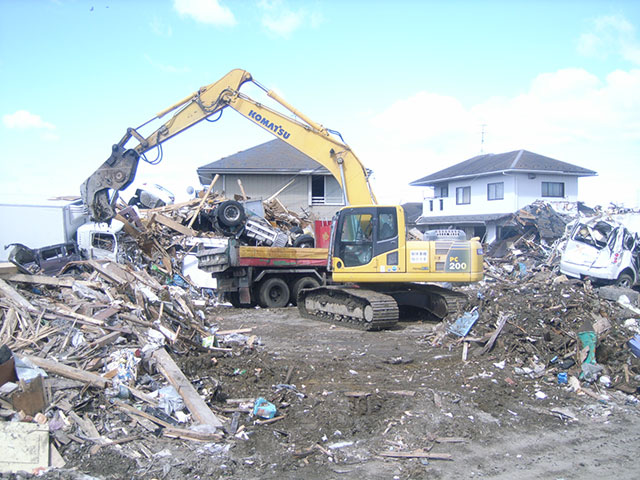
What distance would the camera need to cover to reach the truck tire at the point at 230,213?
659 inches

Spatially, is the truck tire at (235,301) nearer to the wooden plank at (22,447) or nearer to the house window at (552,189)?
the wooden plank at (22,447)

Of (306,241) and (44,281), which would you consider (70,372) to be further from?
(306,241)

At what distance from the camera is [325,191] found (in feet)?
85.0

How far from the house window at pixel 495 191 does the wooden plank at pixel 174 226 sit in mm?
20085

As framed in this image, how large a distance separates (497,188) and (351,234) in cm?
2287

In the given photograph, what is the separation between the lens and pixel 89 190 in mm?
11336

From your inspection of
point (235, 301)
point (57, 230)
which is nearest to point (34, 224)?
point (57, 230)

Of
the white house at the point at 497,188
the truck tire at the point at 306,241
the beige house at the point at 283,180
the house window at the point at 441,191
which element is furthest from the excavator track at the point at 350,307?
the house window at the point at 441,191

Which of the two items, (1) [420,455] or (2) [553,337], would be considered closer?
(1) [420,455]

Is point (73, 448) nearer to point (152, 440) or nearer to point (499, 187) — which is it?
point (152, 440)

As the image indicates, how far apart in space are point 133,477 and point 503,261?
21781mm

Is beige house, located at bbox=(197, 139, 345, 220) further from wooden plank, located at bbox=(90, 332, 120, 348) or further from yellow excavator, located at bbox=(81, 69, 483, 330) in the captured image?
wooden plank, located at bbox=(90, 332, 120, 348)

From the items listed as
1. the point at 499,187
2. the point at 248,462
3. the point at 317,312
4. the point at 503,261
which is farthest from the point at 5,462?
the point at 499,187

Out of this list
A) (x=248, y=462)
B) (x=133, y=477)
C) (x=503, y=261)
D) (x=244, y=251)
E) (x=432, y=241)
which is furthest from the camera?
(x=503, y=261)
